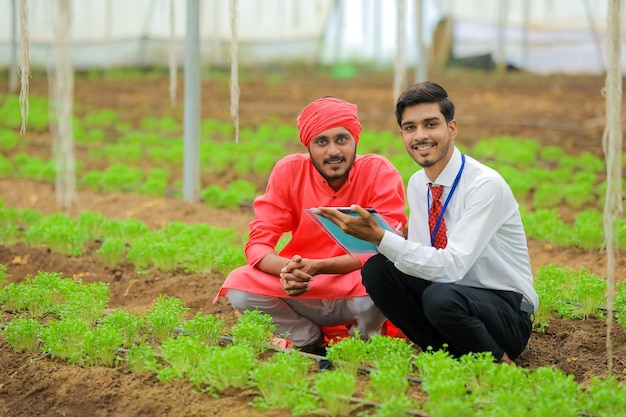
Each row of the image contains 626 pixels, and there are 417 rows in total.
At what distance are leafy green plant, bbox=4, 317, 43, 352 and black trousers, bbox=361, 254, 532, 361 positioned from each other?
1570 millimetres

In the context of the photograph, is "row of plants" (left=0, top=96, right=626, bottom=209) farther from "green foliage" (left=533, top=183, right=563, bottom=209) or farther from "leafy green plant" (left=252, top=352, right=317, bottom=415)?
"leafy green plant" (left=252, top=352, right=317, bottom=415)

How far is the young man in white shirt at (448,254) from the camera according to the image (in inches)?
147

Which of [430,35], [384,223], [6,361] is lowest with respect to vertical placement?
[6,361]

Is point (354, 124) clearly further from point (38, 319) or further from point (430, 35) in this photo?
point (430, 35)

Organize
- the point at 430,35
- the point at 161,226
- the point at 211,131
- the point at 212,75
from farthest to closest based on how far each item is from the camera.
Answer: the point at 430,35 → the point at 212,75 → the point at 211,131 → the point at 161,226

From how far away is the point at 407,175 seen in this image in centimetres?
830

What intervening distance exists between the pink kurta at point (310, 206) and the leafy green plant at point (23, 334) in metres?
0.90

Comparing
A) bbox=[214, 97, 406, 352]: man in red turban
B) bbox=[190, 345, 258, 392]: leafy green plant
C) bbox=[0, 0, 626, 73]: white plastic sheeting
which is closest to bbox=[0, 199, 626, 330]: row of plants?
bbox=[214, 97, 406, 352]: man in red turban

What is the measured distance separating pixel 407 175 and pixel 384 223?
455cm

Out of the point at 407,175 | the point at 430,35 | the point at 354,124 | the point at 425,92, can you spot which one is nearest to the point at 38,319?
the point at 354,124

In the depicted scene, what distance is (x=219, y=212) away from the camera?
781 centimetres

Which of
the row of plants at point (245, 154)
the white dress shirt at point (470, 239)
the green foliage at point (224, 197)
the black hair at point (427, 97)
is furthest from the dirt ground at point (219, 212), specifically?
the black hair at point (427, 97)

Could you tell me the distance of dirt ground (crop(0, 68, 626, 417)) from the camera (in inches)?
152

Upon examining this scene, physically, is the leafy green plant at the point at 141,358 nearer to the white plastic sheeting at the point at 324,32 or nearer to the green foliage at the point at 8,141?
the green foliage at the point at 8,141
